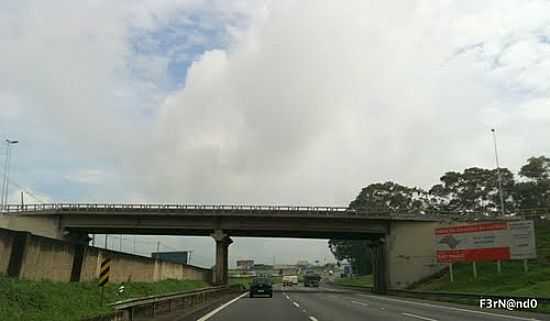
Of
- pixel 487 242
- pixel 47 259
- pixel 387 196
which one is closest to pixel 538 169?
pixel 387 196

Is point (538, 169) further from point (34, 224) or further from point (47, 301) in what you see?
point (47, 301)

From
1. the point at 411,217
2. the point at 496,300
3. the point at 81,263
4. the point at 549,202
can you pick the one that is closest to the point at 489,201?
the point at 549,202

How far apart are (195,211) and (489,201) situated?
74319mm

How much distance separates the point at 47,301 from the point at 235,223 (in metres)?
48.6

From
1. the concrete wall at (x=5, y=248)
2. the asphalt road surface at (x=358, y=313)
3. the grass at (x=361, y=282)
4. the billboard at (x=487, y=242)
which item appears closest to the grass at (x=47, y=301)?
the concrete wall at (x=5, y=248)

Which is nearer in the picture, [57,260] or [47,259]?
[47,259]

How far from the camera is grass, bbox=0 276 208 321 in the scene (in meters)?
13.3

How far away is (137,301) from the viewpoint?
18.7m

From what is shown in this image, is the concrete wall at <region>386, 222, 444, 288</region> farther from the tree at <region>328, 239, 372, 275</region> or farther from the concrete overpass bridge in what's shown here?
the tree at <region>328, 239, 372, 275</region>

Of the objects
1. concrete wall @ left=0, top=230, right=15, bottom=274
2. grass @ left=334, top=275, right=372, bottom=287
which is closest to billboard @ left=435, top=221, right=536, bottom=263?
concrete wall @ left=0, top=230, right=15, bottom=274

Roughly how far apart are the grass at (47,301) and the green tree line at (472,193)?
9477 centimetres

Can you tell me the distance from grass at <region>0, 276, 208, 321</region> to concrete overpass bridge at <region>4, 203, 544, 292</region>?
43113 mm

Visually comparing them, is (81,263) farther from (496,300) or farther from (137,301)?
(496,300)

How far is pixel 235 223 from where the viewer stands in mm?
63562
